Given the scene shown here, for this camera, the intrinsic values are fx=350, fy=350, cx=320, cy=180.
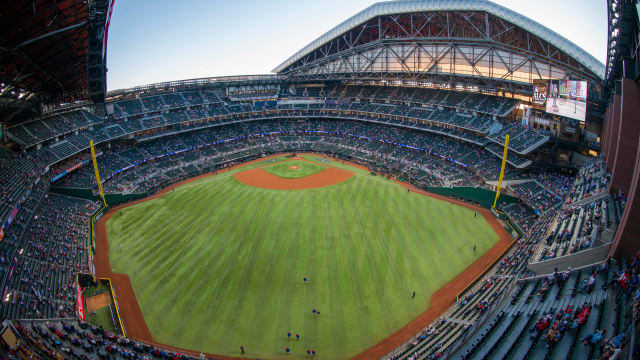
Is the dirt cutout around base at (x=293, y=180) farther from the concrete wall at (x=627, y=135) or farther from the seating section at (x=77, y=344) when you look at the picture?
the concrete wall at (x=627, y=135)

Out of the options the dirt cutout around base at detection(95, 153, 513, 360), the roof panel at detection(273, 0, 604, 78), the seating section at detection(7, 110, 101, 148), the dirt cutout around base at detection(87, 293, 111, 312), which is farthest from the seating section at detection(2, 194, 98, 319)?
the roof panel at detection(273, 0, 604, 78)

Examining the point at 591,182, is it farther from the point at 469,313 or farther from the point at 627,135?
the point at 469,313

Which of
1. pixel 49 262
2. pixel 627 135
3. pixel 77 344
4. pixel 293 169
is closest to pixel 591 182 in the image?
pixel 627 135

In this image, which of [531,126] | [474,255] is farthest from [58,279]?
[531,126]

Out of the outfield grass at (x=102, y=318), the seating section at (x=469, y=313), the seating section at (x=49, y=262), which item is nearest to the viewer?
the seating section at (x=469, y=313)

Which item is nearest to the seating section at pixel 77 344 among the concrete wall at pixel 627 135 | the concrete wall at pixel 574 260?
the concrete wall at pixel 574 260

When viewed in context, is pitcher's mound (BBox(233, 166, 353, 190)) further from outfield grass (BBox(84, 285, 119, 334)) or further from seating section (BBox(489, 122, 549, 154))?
outfield grass (BBox(84, 285, 119, 334))
